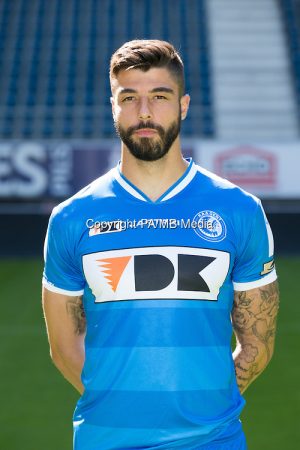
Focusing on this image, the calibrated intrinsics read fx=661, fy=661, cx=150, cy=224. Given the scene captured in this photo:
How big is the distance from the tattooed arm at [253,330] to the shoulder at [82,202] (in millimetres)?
558

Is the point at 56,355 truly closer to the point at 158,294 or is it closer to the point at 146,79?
the point at 158,294

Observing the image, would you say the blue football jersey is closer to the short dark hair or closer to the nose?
the nose

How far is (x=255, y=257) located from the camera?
2.09 metres

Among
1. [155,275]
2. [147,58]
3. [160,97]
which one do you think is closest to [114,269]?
[155,275]

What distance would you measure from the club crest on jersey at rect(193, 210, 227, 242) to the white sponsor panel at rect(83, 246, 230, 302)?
1.7 inches

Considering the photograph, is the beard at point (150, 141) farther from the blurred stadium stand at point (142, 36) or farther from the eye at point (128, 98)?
the blurred stadium stand at point (142, 36)

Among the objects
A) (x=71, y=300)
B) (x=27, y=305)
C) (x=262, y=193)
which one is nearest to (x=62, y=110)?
(x=262, y=193)

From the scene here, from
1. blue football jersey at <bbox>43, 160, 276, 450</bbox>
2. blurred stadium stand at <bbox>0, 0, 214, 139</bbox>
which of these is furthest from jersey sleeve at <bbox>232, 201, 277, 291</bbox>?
blurred stadium stand at <bbox>0, 0, 214, 139</bbox>

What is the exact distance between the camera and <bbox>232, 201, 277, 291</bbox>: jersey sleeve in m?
2.06

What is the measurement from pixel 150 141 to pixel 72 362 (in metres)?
0.81

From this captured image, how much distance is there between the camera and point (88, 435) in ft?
6.42

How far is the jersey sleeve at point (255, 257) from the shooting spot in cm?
206

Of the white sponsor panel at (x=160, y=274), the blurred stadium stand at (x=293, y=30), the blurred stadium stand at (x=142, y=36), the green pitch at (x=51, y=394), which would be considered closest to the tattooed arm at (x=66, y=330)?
the white sponsor panel at (x=160, y=274)

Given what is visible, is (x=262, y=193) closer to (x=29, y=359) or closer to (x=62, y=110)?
(x=62, y=110)
